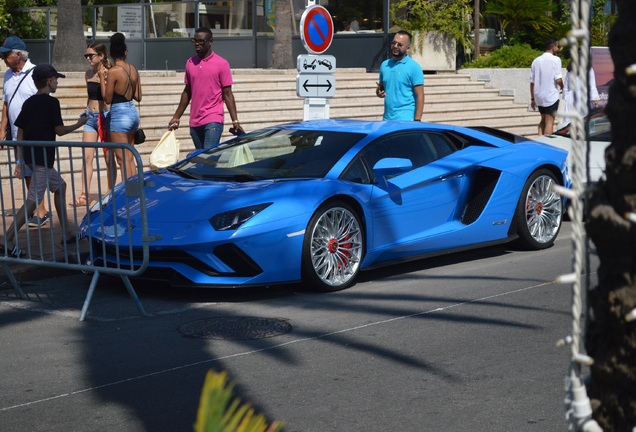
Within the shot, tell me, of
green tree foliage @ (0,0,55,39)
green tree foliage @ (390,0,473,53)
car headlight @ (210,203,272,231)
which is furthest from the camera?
green tree foliage @ (0,0,55,39)

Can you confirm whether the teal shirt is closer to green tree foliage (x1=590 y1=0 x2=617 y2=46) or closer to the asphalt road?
the asphalt road

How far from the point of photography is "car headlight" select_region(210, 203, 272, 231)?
7.35m

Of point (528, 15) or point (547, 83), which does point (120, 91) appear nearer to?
point (547, 83)

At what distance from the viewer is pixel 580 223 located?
1.96m

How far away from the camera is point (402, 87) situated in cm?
1150

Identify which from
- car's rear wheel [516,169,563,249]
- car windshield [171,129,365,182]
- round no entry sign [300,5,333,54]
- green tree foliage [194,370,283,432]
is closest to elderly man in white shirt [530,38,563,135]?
round no entry sign [300,5,333,54]

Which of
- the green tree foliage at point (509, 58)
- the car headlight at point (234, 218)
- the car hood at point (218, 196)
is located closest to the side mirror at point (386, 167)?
the car hood at point (218, 196)

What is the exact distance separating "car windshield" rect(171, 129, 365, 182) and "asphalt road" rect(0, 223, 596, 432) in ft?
3.29

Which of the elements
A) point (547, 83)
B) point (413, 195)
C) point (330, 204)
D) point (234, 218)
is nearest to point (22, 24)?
point (547, 83)

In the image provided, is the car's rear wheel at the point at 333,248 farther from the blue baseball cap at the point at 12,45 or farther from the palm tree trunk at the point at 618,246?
the palm tree trunk at the point at 618,246

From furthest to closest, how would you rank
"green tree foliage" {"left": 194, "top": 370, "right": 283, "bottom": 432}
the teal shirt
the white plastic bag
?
the teal shirt → the white plastic bag → "green tree foliage" {"left": 194, "top": 370, "right": 283, "bottom": 432}

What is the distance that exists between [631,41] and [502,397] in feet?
11.1

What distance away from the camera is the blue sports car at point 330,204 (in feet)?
24.2

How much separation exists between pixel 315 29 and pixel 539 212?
3.75m
